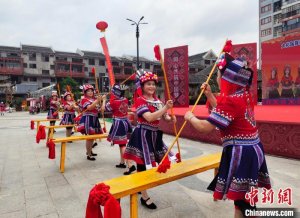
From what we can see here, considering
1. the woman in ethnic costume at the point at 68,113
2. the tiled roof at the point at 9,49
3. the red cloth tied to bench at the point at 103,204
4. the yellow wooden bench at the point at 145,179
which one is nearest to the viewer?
the red cloth tied to bench at the point at 103,204

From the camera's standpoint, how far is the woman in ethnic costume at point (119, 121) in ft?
17.4

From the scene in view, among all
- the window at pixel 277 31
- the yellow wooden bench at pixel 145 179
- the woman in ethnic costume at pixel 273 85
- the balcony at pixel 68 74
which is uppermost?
the window at pixel 277 31

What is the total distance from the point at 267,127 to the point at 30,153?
6172mm

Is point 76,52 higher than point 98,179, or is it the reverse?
point 76,52

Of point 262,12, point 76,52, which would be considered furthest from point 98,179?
point 262,12

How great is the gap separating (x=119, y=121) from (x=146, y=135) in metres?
2.03

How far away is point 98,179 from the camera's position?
4629mm

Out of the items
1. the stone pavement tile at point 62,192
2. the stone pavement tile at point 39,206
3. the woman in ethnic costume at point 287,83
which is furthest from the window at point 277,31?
the stone pavement tile at point 39,206

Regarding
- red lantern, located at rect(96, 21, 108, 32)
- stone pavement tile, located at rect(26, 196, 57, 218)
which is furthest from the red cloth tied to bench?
red lantern, located at rect(96, 21, 108, 32)

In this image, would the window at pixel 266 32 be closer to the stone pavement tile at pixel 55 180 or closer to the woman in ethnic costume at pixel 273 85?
the woman in ethnic costume at pixel 273 85

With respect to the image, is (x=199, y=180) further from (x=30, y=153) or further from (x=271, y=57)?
Result: (x=271, y=57)

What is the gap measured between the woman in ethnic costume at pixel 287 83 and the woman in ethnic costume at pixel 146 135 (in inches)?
582

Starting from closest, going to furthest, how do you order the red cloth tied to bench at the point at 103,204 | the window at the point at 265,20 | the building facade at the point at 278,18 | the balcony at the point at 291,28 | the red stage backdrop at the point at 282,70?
1. the red cloth tied to bench at the point at 103,204
2. the red stage backdrop at the point at 282,70
3. the balcony at the point at 291,28
4. the building facade at the point at 278,18
5. the window at the point at 265,20

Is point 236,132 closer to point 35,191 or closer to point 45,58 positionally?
point 35,191
